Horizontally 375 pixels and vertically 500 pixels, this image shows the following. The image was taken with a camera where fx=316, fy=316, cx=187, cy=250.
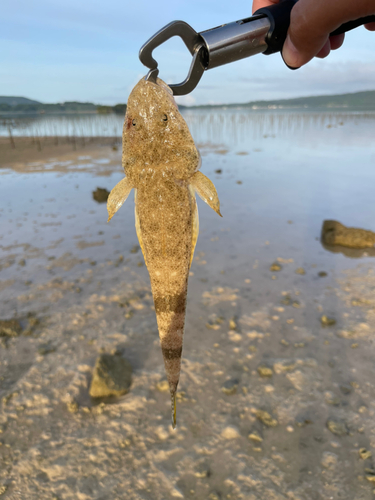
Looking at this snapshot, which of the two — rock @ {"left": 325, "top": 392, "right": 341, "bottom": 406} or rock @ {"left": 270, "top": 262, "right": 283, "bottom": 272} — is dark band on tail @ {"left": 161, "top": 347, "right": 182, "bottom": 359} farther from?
rock @ {"left": 270, "top": 262, "right": 283, "bottom": 272}

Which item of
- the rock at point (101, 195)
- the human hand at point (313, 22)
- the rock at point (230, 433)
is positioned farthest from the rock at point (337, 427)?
the rock at point (101, 195)

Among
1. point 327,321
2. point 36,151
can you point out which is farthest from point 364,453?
point 36,151

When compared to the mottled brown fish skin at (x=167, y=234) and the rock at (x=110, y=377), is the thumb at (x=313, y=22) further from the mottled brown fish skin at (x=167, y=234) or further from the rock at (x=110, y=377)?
the rock at (x=110, y=377)

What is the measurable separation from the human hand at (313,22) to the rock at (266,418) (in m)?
3.62

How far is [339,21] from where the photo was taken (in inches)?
67.9

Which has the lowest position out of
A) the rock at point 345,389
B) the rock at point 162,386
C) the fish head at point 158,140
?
the rock at point 162,386

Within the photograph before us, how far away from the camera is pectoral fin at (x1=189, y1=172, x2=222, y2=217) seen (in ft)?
6.33

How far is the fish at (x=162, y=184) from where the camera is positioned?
6.28 feet

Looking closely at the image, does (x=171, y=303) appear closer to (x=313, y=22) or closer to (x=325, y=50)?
(x=313, y=22)

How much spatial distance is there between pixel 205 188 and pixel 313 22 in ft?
3.62

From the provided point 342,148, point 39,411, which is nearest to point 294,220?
point 39,411

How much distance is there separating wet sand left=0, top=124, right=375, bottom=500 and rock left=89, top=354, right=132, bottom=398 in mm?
123

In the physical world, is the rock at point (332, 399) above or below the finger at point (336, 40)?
below

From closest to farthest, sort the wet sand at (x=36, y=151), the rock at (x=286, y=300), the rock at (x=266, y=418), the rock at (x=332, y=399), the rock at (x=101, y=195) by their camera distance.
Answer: the rock at (x=266, y=418)
the rock at (x=332, y=399)
the rock at (x=286, y=300)
the rock at (x=101, y=195)
the wet sand at (x=36, y=151)
